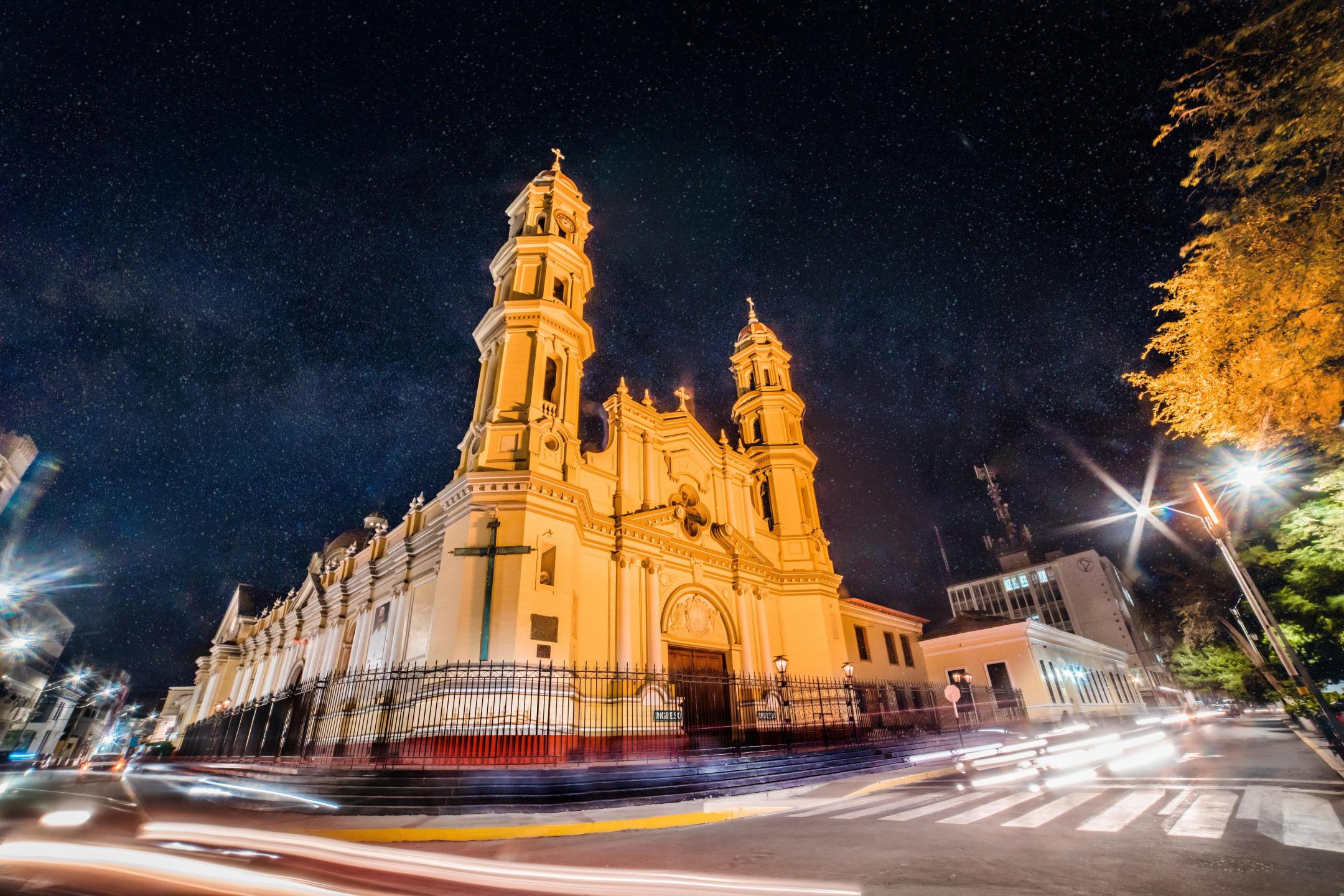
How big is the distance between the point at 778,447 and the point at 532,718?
19.4m

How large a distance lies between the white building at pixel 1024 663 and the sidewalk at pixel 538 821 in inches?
944

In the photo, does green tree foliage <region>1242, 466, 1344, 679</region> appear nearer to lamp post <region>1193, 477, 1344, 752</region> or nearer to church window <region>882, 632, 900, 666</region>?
lamp post <region>1193, 477, 1344, 752</region>

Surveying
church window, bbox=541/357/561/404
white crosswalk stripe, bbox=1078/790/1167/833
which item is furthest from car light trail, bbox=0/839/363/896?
church window, bbox=541/357/561/404

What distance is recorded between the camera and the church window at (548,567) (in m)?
16.9

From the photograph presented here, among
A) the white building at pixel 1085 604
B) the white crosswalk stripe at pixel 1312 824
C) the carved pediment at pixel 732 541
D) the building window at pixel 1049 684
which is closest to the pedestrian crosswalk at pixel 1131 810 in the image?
the white crosswalk stripe at pixel 1312 824

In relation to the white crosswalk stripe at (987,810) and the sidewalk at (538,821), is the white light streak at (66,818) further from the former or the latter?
the white crosswalk stripe at (987,810)

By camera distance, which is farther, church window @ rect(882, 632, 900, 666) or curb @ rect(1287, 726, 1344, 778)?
church window @ rect(882, 632, 900, 666)

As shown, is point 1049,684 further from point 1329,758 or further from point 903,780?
point 903,780

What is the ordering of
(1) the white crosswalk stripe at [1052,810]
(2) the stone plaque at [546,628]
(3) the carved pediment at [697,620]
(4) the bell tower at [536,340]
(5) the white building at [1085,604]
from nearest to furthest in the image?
(1) the white crosswalk stripe at [1052,810] < (2) the stone plaque at [546,628] < (4) the bell tower at [536,340] < (3) the carved pediment at [697,620] < (5) the white building at [1085,604]

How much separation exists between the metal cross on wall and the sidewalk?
24.0ft

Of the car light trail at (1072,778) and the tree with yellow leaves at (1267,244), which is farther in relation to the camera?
the car light trail at (1072,778)

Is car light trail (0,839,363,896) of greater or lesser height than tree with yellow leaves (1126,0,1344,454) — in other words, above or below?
below

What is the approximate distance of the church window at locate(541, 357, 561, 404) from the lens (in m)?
21.3

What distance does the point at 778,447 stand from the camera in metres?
29.8
